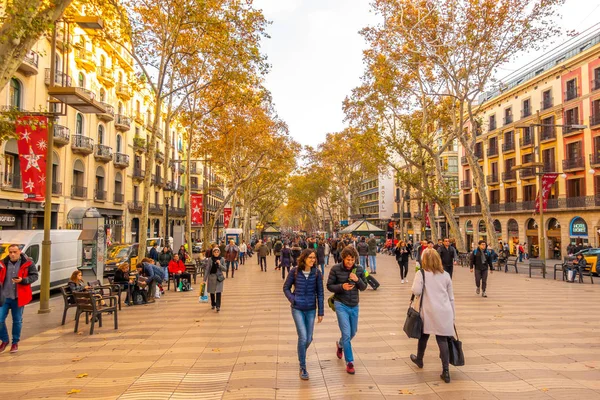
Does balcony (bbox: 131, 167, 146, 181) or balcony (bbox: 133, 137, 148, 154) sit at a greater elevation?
balcony (bbox: 133, 137, 148, 154)

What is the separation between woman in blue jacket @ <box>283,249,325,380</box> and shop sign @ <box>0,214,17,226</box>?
21.1 m

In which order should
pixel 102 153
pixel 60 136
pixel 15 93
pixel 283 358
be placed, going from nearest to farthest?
pixel 283 358
pixel 15 93
pixel 60 136
pixel 102 153

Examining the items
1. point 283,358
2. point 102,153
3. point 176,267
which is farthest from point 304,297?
point 102,153

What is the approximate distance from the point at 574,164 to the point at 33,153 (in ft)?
114

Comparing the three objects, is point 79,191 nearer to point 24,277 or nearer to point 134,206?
point 134,206

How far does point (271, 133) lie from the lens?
111ft

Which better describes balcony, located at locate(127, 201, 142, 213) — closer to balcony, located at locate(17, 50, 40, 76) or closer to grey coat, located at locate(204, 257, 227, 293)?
balcony, located at locate(17, 50, 40, 76)

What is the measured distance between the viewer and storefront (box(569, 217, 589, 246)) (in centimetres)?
3124

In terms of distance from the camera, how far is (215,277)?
10.5 meters

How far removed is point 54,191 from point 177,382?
23.7 meters

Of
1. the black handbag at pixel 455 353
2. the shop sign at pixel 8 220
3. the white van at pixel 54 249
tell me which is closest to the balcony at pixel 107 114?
the shop sign at pixel 8 220

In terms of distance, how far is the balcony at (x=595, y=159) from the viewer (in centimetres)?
3002

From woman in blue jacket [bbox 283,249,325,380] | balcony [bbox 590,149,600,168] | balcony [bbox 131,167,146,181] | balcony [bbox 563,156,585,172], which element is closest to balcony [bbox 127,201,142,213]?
balcony [bbox 131,167,146,181]

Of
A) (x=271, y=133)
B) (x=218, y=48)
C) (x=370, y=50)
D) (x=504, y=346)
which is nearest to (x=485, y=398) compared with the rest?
(x=504, y=346)
